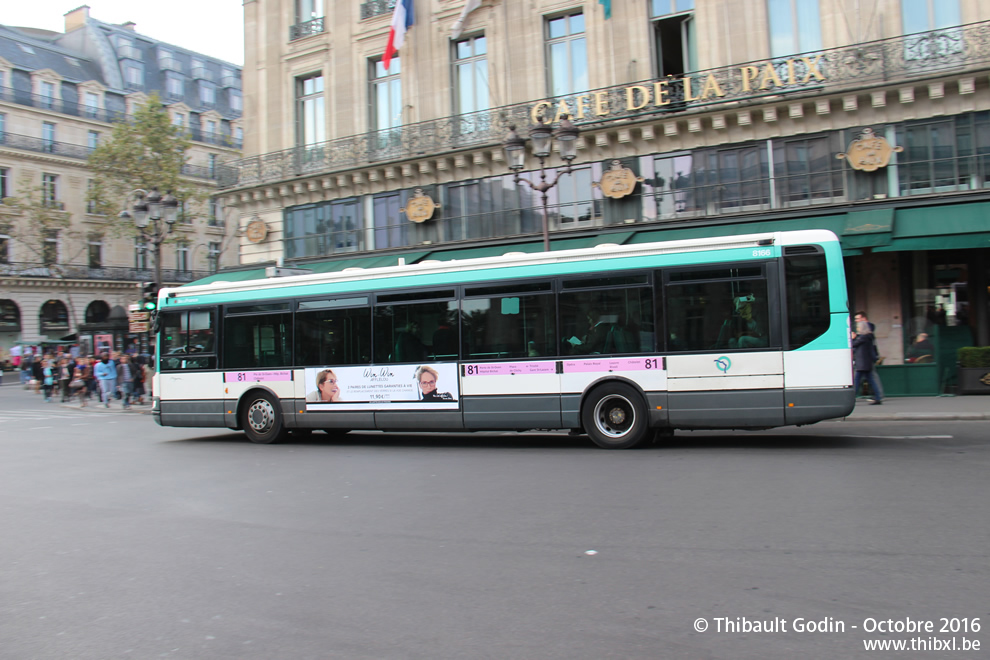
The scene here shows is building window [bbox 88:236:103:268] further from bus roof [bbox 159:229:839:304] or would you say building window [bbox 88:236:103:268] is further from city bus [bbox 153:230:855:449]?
city bus [bbox 153:230:855:449]

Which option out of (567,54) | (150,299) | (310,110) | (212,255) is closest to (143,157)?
(310,110)

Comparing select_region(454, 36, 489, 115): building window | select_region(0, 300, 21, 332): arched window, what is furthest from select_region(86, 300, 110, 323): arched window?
select_region(454, 36, 489, 115): building window

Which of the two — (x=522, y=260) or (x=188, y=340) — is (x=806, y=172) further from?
(x=188, y=340)

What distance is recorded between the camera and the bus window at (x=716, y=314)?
32.9 feet

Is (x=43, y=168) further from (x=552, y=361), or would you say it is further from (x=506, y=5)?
(x=552, y=361)

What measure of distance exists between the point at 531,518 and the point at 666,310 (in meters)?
4.96

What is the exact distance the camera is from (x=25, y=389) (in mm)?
40562

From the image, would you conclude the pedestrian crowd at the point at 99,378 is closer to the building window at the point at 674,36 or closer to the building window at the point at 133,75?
the building window at the point at 674,36

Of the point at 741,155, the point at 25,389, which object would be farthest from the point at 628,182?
the point at 25,389

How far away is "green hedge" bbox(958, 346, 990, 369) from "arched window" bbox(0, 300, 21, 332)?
54.9 metres

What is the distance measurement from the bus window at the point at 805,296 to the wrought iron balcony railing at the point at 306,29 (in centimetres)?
2172

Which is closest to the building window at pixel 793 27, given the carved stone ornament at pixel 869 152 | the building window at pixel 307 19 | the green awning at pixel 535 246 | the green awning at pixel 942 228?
the carved stone ornament at pixel 869 152

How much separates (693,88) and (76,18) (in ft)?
203

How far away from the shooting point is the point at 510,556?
17.2 ft
